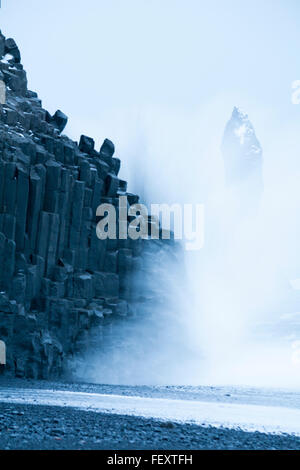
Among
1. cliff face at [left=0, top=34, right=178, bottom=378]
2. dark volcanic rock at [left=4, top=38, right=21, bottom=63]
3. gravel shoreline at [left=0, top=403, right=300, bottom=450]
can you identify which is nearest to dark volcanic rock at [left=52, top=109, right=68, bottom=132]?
cliff face at [left=0, top=34, right=178, bottom=378]

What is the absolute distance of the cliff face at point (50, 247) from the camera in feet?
121

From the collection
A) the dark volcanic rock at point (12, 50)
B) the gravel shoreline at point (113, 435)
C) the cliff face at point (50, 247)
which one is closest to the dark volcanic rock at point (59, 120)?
the cliff face at point (50, 247)

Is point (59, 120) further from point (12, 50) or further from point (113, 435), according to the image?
point (113, 435)

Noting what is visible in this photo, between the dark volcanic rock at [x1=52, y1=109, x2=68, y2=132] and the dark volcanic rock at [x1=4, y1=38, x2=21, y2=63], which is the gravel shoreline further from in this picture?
the dark volcanic rock at [x1=4, y1=38, x2=21, y2=63]

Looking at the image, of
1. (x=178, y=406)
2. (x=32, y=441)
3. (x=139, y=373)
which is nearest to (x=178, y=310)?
(x=139, y=373)

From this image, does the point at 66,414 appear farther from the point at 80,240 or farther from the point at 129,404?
the point at 80,240

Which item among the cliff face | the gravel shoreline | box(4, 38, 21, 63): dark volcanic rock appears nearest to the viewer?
the gravel shoreline

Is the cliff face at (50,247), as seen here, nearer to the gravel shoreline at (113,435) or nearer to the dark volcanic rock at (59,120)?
the dark volcanic rock at (59,120)

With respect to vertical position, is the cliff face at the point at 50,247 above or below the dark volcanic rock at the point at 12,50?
below

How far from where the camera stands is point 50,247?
42.0 m

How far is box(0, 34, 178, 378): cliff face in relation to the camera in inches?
1455

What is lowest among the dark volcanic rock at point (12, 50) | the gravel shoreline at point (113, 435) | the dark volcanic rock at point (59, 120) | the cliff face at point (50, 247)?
the gravel shoreline at point (113, 435)

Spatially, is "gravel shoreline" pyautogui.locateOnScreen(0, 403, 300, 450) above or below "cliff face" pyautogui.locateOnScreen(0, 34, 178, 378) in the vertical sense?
below

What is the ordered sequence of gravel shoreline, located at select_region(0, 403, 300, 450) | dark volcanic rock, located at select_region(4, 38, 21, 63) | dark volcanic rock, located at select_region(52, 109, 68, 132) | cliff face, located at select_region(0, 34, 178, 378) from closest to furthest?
1. gravel shoreline, located at select_region(0, 403, 300, 450)
2. cliff face, located at select_region(0, 34, 178, 378)
3. dark volcanic rock, located at select_region(4, 38, 21, 63)
4. dark volcanic rock, located at select_region(52, 109, 68, 132)
